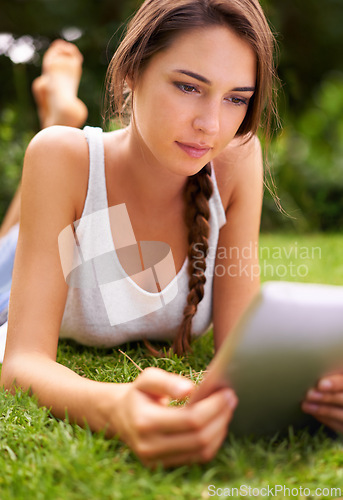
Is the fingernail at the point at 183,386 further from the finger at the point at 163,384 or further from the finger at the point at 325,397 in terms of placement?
the finger at the point at 325,397

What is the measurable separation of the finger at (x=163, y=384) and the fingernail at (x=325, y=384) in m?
0.30

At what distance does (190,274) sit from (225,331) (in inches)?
10.0

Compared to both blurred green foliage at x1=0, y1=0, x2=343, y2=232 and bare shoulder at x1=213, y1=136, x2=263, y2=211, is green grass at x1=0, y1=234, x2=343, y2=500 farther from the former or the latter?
blurred green foliage at x1=0, y1=0, x2=343, y2=232

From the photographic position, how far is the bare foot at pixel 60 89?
128 inches

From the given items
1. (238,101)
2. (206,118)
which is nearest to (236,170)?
(238,101)

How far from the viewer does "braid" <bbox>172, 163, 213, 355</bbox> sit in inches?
80.3

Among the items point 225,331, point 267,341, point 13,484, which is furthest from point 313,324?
point 225,331

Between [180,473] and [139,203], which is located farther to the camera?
[139,203]

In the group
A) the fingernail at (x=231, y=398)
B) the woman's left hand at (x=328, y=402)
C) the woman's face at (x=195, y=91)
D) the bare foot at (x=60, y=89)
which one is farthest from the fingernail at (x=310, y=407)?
the bare foot at (x=60, y=89)

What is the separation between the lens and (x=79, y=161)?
6.15 feet

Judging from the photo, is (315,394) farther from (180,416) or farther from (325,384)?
(180,416)

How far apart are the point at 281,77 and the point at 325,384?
26.3ft

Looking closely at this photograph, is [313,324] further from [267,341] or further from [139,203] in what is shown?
[139,203]

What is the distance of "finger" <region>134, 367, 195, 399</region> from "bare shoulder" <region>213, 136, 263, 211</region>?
3.82ft
